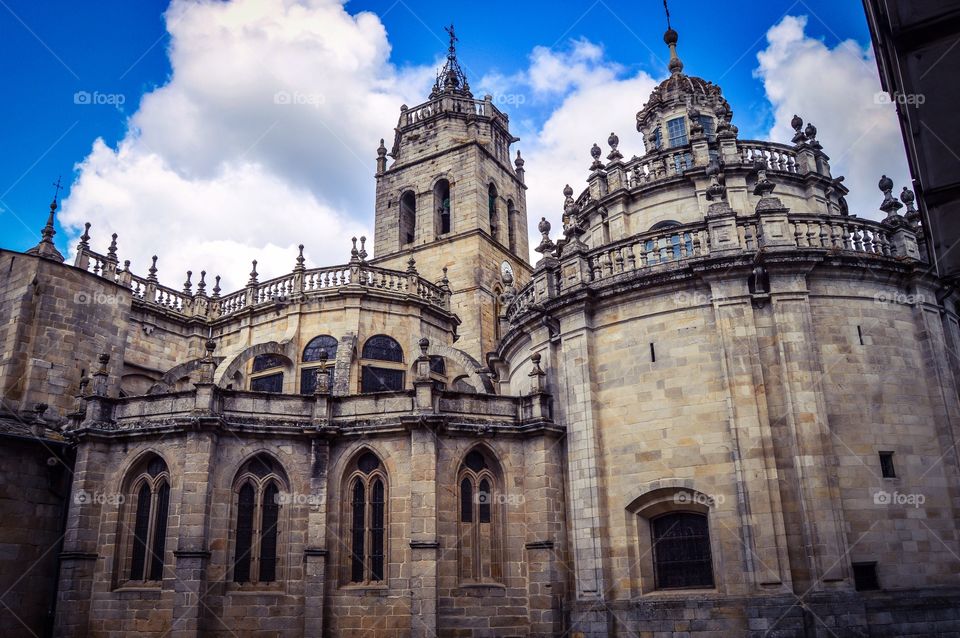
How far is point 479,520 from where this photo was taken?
21.4 meters

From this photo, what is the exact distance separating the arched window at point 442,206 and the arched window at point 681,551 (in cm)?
2561

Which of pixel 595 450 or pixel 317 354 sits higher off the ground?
pixel 317 354

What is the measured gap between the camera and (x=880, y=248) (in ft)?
67.5

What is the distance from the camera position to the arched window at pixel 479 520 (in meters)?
20.9

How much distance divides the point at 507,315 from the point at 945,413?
547 inches

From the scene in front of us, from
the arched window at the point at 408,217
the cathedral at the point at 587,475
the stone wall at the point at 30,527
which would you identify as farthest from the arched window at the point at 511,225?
the stone wall at the point at 30,527

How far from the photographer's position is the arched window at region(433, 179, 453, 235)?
42.6 m

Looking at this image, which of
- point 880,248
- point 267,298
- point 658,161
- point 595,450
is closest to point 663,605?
point 595,450

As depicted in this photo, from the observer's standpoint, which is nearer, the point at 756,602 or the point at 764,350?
the point at 756,602

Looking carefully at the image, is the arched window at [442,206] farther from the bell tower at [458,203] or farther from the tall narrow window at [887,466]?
the tall narrow window at [887,466]

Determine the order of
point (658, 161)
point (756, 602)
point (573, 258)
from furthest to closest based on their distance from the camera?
point (658, 161) < point (573, 258) < point (756, 602)

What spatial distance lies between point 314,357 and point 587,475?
13625 millimetres

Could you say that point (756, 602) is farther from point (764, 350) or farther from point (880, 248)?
point (880, 248)

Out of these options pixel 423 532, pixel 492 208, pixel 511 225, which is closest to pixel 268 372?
pixel 423 532
